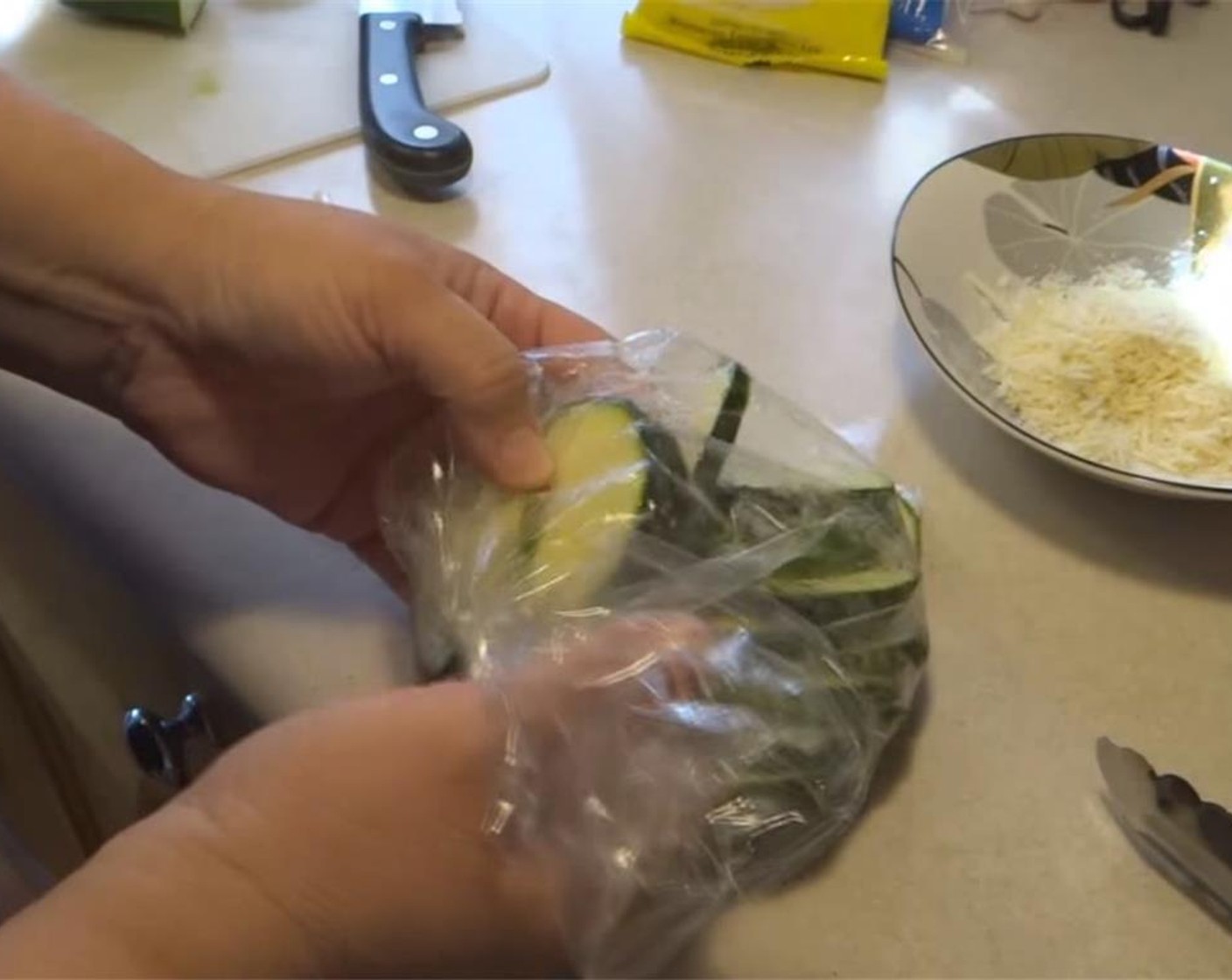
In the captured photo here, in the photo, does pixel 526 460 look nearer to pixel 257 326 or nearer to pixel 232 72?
pixel 257 326

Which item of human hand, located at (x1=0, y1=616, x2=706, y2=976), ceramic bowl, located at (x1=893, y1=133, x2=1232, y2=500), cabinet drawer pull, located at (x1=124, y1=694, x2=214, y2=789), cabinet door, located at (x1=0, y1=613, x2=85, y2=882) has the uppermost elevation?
ceramic bowl, located at (x1=893, y1=133, x2=1232, y2=500)

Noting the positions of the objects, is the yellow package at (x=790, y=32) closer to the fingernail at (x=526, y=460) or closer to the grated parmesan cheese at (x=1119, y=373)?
the grated parmesan cheese at (x=1119, y=373)

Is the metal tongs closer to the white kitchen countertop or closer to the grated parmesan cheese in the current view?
the white kitchen countertop

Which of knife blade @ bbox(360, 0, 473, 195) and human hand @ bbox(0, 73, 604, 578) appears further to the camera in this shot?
knife blade @ bbox(360, 0, 473, 195)

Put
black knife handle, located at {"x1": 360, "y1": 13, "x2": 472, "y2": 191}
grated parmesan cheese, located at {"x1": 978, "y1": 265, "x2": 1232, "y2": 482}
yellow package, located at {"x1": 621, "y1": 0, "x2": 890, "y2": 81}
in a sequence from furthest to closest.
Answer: yellow package, located at {"x1": 621, "y1": 0, "x2": 890, "y2": 81}, black knife handle, located at {"x1": 360, "y1": 13, "x2": 472, "y2": 191}, grated parmesan cheese, located at {"x1": 978, "y1": 265, "x2": 1232, "y2": 482}

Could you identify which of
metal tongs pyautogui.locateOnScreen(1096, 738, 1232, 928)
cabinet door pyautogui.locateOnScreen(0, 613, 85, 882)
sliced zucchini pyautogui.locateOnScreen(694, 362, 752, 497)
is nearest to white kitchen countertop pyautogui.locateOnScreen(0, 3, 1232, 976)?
metal tongs pyautogui.locateOnScreen(1096, 738, 1232, 928)

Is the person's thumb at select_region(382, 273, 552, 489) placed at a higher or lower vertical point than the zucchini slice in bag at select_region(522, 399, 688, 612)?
higher
